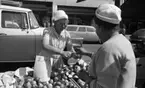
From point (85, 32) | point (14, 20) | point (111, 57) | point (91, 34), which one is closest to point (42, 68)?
point (111, 57)

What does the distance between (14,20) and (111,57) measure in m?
6.22

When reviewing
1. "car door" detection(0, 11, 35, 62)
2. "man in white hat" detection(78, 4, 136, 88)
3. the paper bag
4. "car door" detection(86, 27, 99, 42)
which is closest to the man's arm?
the paper bag

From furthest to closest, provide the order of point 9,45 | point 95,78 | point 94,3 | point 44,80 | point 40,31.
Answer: point 94,3 < point 40,31 < point 9,45 < point 44,80 < point 95,78

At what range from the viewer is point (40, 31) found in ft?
24.8

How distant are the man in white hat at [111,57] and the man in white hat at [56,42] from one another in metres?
1.27

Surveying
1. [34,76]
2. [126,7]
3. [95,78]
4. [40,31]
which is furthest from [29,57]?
[126,7]

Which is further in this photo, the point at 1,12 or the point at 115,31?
the point at 1,12

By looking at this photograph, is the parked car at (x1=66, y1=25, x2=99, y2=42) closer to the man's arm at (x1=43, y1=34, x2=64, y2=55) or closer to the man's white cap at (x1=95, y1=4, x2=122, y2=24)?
the man's arm at (x1=43, y1=34, x2=64, y2=55)

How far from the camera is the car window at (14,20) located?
7180mm

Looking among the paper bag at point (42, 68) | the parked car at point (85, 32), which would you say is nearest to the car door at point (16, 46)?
the paper bag at point (42, 68)

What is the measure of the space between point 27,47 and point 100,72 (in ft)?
16.1

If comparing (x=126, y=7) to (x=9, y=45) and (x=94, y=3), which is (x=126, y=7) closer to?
(x=94, y=3)

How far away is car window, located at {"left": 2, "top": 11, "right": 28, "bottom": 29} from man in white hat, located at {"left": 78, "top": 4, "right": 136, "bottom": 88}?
5.97 meters

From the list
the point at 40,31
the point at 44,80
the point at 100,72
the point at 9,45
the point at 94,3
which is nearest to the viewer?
the point at 100,72
